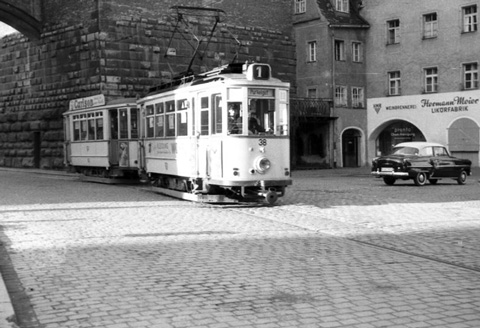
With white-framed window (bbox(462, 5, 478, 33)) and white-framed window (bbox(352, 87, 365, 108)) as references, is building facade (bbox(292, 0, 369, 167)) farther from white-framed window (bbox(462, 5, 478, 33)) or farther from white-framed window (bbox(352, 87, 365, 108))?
white-framed window (bbox(462, 5, 478, 33))

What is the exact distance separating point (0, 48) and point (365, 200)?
95.7 ft

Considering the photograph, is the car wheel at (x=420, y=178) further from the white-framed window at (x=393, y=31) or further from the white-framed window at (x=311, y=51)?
the white-framed window at (x=311, y=51)

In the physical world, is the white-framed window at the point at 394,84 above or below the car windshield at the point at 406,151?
above

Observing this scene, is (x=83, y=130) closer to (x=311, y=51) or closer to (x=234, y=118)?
(x=234, y=118)

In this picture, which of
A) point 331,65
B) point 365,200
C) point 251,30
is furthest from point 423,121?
point 365,200

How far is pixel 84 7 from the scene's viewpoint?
33906 mm

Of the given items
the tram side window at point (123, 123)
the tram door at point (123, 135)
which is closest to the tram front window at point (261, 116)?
the tram door at point (123, 135)

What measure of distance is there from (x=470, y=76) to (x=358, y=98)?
7.42 metres

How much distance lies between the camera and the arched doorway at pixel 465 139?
1447 inches

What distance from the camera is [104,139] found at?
25922mm

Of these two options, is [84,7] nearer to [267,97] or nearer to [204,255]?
[267,97]

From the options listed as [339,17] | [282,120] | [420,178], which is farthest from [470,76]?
[282,120]

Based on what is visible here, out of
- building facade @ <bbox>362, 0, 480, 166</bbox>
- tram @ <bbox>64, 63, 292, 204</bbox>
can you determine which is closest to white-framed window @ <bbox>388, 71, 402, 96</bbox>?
building facade @ <bbox>362, 0, 480, 166</bbox>

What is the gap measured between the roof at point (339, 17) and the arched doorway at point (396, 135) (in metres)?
6.34
